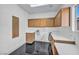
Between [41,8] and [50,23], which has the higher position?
[41,8]

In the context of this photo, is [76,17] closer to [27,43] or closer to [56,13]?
[56,13]

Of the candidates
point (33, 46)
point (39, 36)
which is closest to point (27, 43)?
point (33, 46)

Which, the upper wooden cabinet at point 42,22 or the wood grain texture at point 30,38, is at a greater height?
the upper wooden cabinet at point 42,22

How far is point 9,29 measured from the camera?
1463 millimetres

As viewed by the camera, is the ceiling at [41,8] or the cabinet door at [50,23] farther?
the cabinet door at [50,23]

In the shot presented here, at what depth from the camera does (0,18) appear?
4.66 ft

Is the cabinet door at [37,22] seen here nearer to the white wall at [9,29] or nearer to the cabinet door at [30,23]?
the cabinet door at [30,23]

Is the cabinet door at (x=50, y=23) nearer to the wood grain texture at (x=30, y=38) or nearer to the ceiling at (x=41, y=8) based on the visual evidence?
the ceiling at (x=41, y=8)

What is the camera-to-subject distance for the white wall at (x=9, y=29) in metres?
1.41

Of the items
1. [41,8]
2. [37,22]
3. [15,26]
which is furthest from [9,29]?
[41,8]

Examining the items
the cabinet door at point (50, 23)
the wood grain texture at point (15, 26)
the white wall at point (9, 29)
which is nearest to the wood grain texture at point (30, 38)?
the white wall at point (9, 29)

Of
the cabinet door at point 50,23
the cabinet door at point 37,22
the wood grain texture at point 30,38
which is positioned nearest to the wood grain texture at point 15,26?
the wood grain texture at point 30,38

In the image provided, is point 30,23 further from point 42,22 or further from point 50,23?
point 50,23

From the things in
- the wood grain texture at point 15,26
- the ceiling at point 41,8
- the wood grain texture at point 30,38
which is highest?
the ceiling at point 41,8
